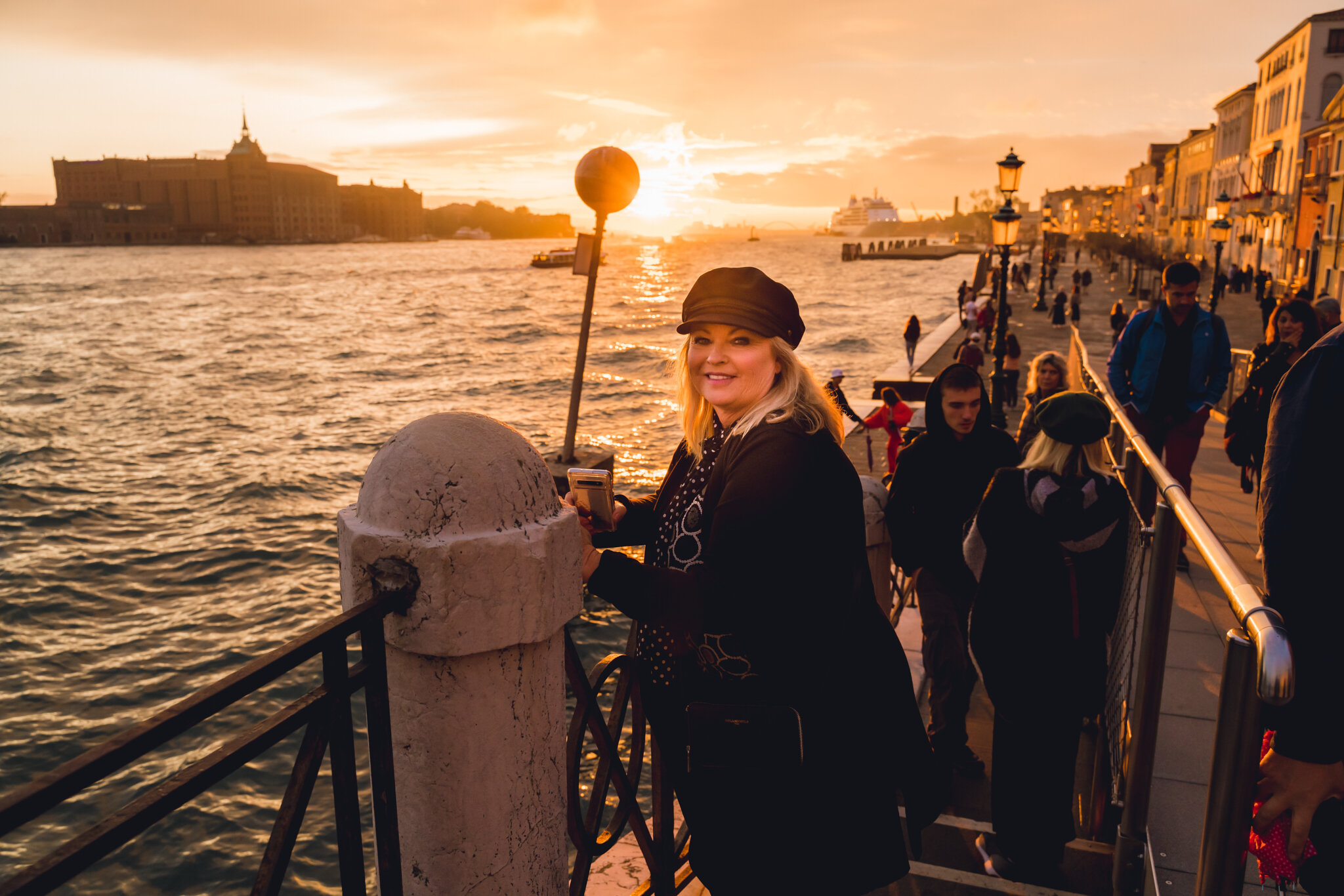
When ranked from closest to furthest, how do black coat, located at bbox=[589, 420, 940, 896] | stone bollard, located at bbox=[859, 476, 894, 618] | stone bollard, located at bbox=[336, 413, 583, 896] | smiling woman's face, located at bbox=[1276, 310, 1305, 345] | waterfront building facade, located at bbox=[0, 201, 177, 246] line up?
1. stone bollard, located at bbox=[336, 413, 583, 896]
2. black coat, located at bbox=[589, 420, 940, 896]
3. stone bollard, located at bbox=[859, 476, 894, 618]
4. smiling woman's face, located at bbox=[1276, 310, 1305, 345]
5. waterfront building facade, located at bbox=[0, 201, 177, 246]

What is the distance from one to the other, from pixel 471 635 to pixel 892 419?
31.3 ft

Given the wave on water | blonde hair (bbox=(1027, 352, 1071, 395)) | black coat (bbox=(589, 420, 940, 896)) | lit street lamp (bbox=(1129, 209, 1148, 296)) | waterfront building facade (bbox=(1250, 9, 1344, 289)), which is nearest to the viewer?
black coat (bbox=(589, 420, 940, 896))

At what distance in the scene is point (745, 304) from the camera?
7.31 feet

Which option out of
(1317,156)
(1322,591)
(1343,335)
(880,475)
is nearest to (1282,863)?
(1322,591)

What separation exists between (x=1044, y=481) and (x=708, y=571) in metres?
1.95

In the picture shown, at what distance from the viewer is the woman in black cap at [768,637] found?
195cm

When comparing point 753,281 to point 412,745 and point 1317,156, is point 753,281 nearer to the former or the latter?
point 412,745

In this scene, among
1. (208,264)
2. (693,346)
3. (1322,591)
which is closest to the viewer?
(1322,591)

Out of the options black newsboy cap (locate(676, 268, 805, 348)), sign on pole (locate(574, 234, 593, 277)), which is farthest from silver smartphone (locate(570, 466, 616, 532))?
sign on pole (locate(574, 234, 593, 277))

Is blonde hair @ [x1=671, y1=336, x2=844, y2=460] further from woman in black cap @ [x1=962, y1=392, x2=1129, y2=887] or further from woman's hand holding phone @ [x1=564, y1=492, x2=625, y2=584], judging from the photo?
woman in black cap @ [x1=962, y1=392, x2=1129, y2=887]

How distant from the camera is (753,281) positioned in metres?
2.26

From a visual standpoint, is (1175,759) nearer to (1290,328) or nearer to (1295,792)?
(1295,792)

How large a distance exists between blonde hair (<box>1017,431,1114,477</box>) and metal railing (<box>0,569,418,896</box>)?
2.58 meters

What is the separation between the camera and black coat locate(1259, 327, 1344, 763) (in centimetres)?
135
